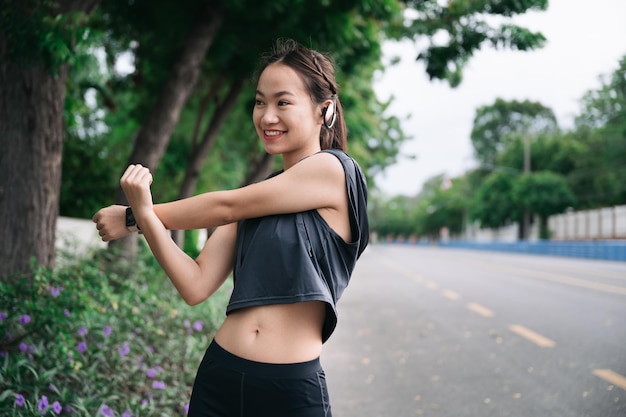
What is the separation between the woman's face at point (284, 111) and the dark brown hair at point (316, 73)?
21 mm

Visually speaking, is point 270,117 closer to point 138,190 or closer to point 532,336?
point 138,190

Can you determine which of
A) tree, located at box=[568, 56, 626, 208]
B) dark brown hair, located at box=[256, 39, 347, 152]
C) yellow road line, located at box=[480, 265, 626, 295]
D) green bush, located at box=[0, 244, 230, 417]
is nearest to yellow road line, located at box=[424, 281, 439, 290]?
yellow road line, located at box=[480, 265, 626, 295]

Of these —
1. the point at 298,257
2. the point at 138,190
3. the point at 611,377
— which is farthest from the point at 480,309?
the point at 138,190

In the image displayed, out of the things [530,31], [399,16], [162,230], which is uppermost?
[399,16]

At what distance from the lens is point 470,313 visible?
9.70 metres

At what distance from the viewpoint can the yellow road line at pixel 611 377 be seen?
16.9 feet

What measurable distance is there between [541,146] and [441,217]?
45.5 metres

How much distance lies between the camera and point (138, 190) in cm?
156

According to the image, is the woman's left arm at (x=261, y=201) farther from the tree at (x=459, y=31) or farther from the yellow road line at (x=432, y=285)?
the yellow road line at (x=432, y=285)

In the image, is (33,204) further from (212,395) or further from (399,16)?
(399,16)

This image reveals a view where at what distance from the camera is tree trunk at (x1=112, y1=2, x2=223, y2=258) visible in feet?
24.4

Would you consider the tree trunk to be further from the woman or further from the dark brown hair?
the woman

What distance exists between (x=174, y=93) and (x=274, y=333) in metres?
6.37

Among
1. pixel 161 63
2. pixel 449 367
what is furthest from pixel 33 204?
pixel 161 63
